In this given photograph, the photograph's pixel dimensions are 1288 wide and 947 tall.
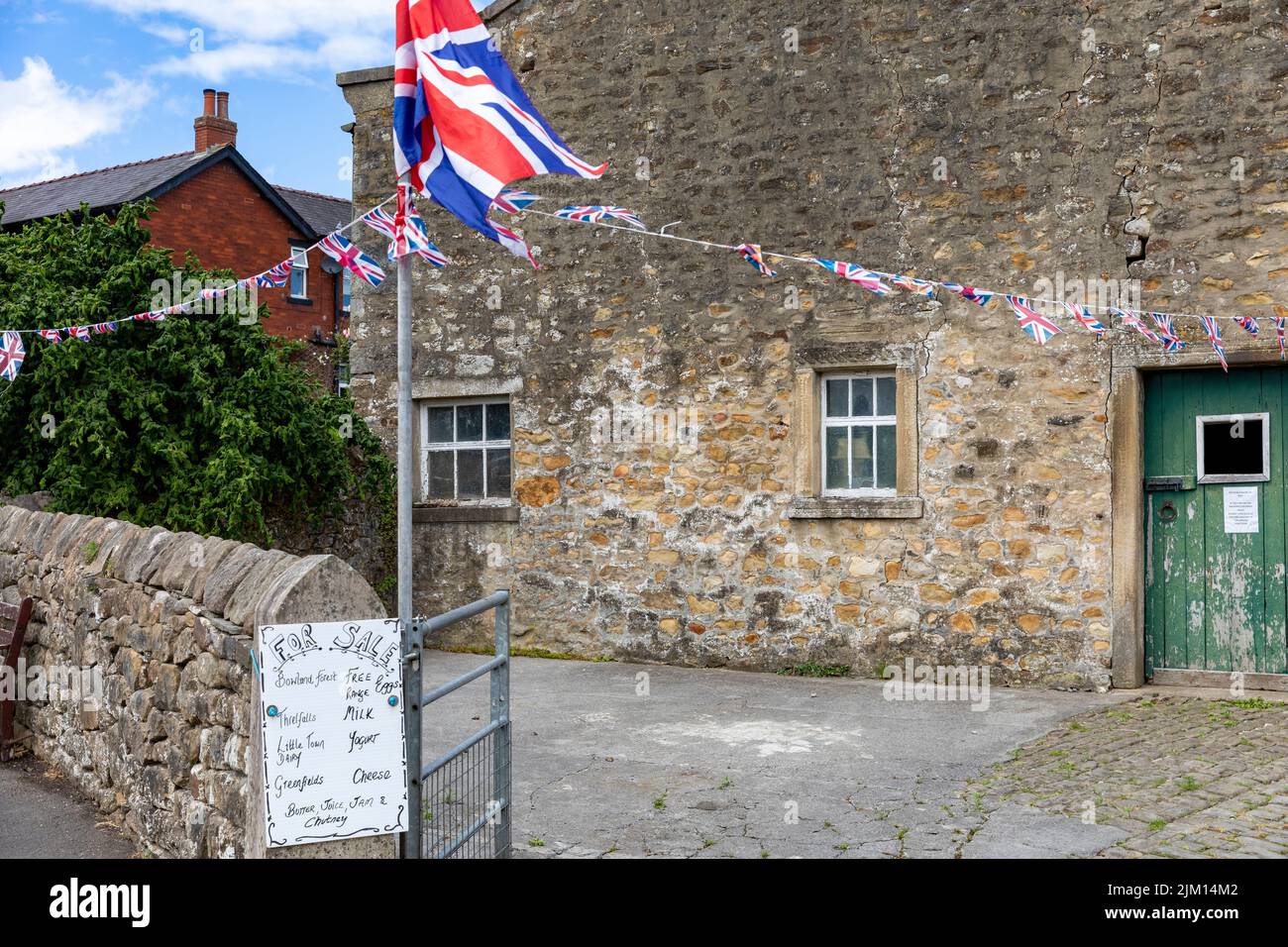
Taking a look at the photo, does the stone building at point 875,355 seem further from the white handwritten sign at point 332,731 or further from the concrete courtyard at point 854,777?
the white handwritten sign at point 332,731

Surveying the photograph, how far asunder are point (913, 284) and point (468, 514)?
487 centimetres

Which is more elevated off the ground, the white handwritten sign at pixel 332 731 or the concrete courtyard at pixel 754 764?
the white handwritten sign at pixel 332 731

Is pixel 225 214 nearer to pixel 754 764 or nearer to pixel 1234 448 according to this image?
pixel 1234 448

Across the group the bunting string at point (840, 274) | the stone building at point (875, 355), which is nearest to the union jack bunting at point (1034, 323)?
the bunting string at point (840, 274)

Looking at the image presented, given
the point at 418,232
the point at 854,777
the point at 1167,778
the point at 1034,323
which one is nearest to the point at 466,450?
the point at 418,232

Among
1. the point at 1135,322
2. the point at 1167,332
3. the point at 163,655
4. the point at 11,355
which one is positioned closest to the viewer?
the point at 163,655

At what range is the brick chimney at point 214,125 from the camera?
1062 inches

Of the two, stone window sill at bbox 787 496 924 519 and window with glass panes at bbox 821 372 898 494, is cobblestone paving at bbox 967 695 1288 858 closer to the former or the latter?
stone window sill at bbox 787 496 924 519

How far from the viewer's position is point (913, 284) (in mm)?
7750

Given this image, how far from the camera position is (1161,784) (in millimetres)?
6105

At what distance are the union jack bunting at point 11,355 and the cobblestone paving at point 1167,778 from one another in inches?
287

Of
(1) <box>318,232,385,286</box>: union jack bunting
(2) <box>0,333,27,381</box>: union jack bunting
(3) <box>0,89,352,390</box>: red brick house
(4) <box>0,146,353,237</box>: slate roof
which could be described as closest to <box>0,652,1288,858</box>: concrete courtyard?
(1) <box>318,232,385,286</box>: union jack bunting

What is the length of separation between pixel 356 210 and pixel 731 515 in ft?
15.8

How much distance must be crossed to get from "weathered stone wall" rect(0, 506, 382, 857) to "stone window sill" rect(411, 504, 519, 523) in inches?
157
